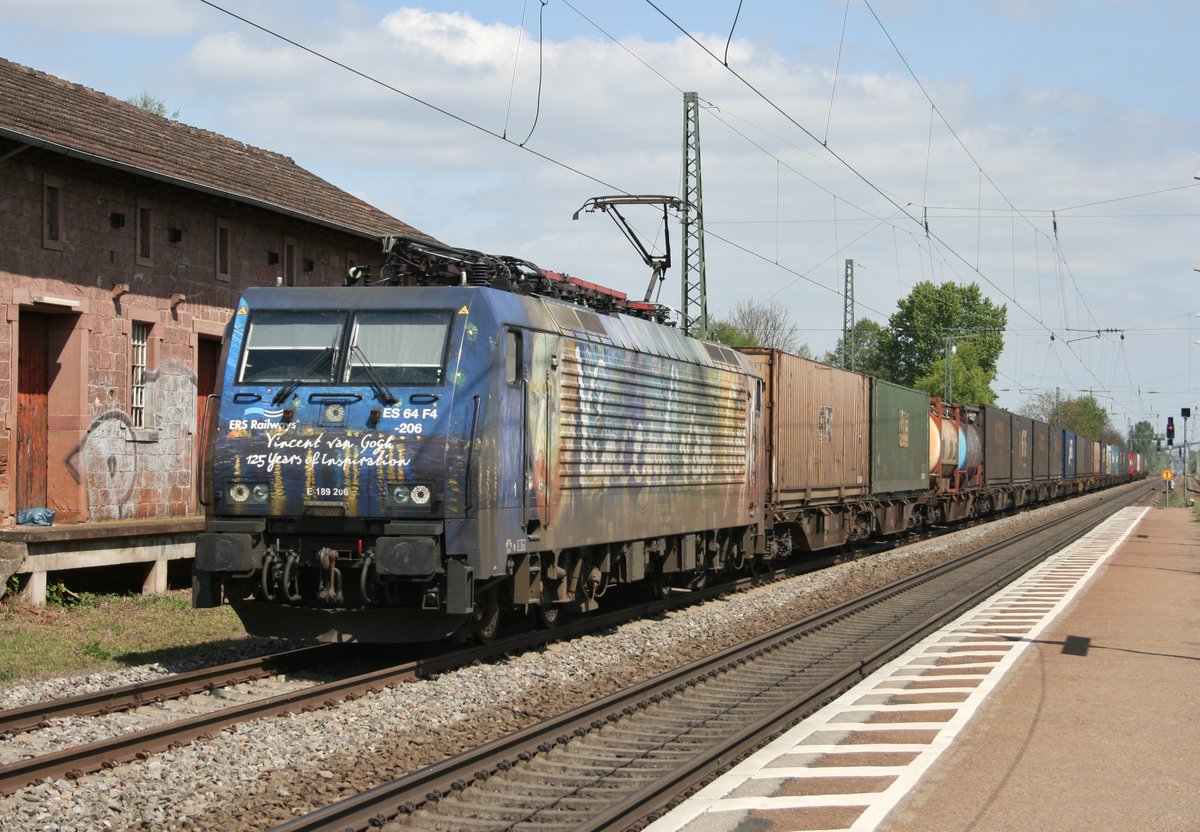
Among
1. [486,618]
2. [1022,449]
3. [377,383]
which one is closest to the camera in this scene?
[377,383]

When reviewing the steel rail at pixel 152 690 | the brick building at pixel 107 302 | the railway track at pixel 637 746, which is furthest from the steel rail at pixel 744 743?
the brick building at pixel 107 302

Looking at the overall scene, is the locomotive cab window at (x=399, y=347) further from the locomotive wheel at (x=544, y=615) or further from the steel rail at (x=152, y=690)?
the locomotive wheel at (x=544, y=615)

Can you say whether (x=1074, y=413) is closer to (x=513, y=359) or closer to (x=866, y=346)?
(x=866, y=346)

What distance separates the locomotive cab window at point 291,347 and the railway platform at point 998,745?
5.04 metres

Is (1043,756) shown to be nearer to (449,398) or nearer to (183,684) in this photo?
(449,398)

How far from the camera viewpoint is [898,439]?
2881cm

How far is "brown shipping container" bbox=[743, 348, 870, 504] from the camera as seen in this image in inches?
822

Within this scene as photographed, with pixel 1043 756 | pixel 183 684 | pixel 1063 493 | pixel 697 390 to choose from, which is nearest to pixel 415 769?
pixel 183 684

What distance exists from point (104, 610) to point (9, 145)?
5.70 m

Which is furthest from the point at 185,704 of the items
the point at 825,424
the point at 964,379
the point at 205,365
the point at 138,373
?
the point at 964,379

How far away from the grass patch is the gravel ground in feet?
2.19

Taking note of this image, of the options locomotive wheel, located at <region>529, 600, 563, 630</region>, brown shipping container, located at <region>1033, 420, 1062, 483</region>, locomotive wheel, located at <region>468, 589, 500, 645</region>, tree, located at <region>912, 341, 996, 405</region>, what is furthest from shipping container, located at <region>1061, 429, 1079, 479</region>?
locomotive wheel, located at <region>468, 589, 500, 645</region>

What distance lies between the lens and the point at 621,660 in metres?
12.7

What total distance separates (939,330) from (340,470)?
3588 inches
